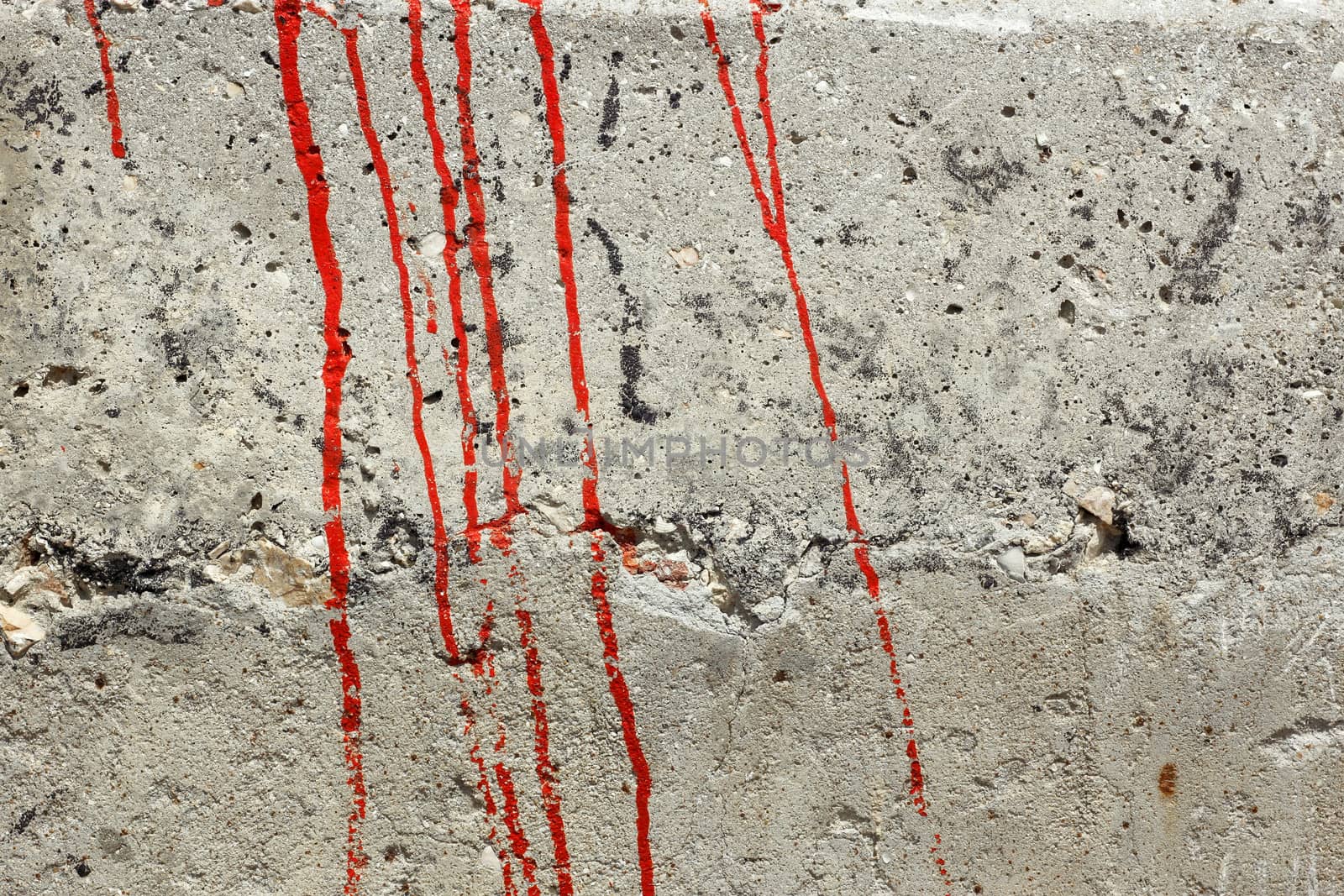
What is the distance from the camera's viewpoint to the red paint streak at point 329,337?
303 cm

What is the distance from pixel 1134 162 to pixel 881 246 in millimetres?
949

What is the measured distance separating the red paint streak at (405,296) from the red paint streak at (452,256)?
117 mm

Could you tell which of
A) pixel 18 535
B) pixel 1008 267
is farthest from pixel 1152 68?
pixel 18 535

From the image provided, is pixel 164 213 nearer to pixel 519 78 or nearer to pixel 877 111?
pixel 519 78

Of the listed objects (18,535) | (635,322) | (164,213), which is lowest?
(18,535)

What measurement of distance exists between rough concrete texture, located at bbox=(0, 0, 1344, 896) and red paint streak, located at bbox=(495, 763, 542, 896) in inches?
0.7

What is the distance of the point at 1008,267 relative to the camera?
3.12m

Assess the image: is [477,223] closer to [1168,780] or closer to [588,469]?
[588,469]

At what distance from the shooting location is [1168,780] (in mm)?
3082

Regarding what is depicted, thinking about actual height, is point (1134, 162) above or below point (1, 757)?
above

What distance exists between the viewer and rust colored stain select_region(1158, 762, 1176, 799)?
308cm

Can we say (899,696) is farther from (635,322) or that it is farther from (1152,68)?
(1152,68)

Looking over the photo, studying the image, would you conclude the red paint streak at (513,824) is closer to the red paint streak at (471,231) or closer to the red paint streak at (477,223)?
the red paint streak at (471,231)

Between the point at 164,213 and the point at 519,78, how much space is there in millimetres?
1310
